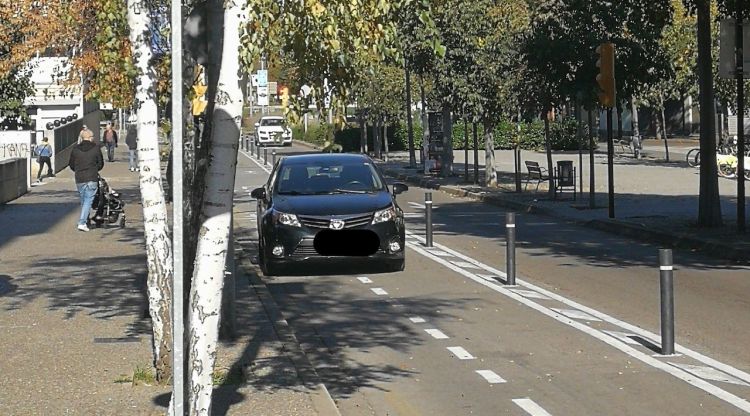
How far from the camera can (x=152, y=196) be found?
31.2 feet

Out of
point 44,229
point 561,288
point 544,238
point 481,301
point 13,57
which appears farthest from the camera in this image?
point 13,57

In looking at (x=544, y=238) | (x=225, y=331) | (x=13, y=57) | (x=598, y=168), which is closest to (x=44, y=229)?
(x=13, y=57)

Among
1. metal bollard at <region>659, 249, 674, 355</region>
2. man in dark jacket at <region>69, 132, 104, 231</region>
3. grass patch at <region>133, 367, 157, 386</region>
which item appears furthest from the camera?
man in dark jacket at <region>69, 132, 104, 231</region>

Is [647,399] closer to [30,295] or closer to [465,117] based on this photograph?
[30,295]

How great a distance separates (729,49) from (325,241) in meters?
7.93

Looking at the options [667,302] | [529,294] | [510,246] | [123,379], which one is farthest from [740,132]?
[123,379]

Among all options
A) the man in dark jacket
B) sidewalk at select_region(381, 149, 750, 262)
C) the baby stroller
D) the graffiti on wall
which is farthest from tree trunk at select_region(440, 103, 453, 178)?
the man in dark jacket

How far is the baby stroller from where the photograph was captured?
2556 centimetres

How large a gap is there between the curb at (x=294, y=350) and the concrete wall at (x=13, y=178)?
17.7 meters

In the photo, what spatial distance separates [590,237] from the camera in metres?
22.9

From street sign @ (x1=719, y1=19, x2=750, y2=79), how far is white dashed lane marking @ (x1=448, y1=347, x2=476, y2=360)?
10694 mm

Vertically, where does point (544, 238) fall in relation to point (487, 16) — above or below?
below

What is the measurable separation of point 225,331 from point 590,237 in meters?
12.4

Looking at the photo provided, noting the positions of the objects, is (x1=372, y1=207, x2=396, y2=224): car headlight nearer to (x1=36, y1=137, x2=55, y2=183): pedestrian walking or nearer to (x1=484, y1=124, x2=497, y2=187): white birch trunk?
(x1=484, y1=124, x2=497, y2=187): white birch trunk
